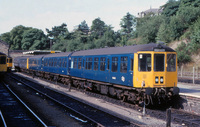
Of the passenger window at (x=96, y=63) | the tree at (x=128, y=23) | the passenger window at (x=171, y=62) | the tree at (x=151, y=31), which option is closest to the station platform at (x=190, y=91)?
the passenger window at (x=171, y=62)

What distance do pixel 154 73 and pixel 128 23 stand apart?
272 feet

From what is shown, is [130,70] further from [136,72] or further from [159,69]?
[159,69]

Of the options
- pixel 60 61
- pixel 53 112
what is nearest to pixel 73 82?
pixel 60 61

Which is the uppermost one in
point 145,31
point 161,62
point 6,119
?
point 145,31

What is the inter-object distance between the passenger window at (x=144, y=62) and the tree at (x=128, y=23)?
79801mm

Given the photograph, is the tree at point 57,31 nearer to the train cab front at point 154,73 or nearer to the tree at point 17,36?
the tree at point 17,36

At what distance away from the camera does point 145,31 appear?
1986 inches

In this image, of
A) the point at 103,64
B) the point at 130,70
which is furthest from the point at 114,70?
the point at 130,70

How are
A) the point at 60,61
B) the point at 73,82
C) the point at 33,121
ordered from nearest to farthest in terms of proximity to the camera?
1. the point at 33,121
2. the point at 73,82
3. the point at 60,61

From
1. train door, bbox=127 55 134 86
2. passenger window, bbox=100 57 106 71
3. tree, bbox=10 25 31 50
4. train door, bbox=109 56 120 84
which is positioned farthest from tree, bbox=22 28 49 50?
train door, bbox=127 55 134 86

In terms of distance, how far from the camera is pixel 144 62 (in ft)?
41.3

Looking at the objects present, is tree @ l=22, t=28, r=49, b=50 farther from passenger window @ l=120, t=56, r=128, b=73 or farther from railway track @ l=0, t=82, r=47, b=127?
passenger window @ l=120, t=56, r=128, b=73

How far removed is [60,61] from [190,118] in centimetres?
1670

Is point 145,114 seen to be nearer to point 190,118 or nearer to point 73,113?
point 190,118
